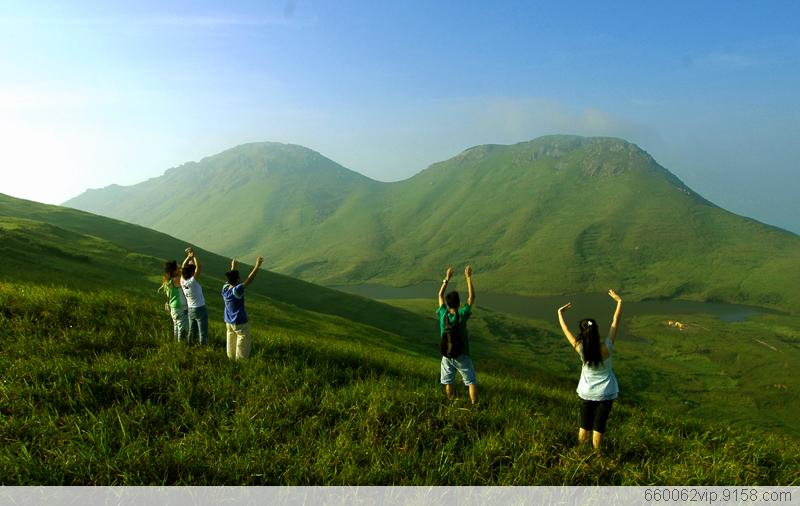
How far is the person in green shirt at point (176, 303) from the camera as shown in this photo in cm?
1197

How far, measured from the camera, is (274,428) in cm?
780

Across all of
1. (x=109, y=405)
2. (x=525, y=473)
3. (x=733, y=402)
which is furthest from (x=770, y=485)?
(x=733, y=402)

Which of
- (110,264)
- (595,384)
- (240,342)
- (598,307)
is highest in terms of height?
(595,384)

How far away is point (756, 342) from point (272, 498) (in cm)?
13204

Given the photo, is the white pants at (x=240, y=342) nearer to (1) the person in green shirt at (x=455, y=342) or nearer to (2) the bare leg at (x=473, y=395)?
(1) the person in green shirt at (x=455, y=342)

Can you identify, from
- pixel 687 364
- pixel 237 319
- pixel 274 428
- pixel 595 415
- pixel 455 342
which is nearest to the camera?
pixel 274 428

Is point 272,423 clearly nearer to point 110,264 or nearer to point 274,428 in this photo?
point 274,428

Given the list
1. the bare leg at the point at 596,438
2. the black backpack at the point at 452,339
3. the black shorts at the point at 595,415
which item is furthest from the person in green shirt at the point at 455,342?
the bare leg at the point at 596,438

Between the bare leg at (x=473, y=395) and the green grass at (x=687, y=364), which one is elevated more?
the bare leg at (x=473, y=395)

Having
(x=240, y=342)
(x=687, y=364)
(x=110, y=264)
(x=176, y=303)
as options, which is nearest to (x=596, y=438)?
(x=240, y=342)

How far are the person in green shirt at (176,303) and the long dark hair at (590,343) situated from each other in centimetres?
1037

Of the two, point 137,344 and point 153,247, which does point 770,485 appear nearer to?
point 137,344

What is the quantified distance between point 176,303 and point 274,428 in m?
6.08

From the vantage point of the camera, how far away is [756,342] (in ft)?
335
